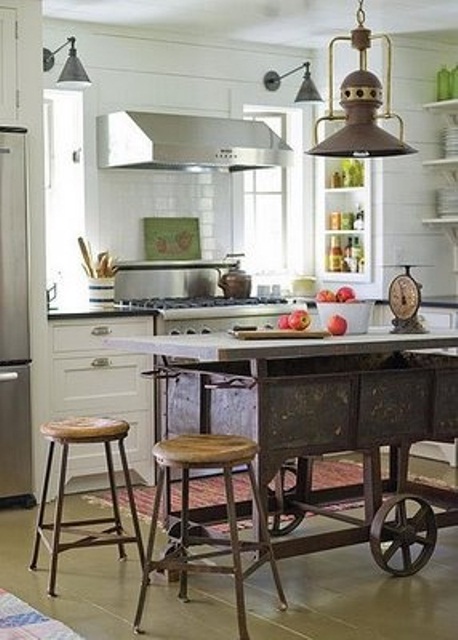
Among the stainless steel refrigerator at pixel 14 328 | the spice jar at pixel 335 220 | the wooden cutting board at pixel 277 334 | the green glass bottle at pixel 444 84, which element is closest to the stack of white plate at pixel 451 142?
the green glass bottle at pixel 444 84

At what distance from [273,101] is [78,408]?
2.56 metres

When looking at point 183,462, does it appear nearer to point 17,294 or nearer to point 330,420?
point 330,420

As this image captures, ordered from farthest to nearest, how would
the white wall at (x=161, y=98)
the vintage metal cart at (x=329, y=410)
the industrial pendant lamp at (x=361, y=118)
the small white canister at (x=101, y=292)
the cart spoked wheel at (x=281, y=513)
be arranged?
the white wall at (x=161, y=98) → the small white canister at (x=101, y=292) → the cart spoked wheel at (x=281, y=513) → the industrial pendant lamp at (x=361, y=118) → the vintage metal cart at (x=329, y=410)

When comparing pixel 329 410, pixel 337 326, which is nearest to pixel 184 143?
pixel 337 326

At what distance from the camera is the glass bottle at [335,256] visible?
720 centimetres

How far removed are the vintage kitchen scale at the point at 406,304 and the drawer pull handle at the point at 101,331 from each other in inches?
68.7

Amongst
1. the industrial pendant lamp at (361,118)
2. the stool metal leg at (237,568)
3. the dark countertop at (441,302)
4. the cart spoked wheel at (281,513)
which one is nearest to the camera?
the stool metal leg at (237,568)

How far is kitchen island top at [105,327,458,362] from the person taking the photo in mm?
3791

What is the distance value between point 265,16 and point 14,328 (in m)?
2.29


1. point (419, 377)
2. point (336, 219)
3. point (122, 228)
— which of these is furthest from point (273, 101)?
point (419, 377)

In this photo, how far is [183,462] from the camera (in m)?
3.63

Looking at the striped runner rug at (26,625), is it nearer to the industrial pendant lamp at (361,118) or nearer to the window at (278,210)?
the industrial pendant lamp at (361,118)

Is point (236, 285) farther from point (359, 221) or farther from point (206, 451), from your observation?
point (206, 451)

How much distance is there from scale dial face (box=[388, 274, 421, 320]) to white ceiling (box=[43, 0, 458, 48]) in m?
2.01
